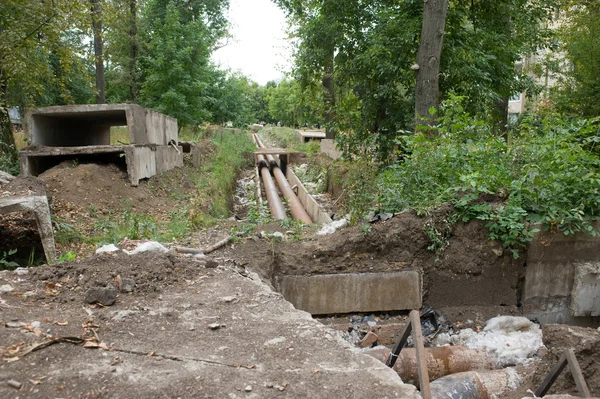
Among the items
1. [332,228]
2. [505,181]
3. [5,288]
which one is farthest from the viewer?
[332,228]

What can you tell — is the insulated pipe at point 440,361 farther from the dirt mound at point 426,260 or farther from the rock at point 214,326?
the rock at point 214,326

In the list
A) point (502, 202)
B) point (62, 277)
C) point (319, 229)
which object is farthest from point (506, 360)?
→ point (62, 277)

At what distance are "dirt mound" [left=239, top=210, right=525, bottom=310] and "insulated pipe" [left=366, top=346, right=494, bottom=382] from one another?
1.20 meters

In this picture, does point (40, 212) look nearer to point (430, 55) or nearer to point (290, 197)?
point (430, 55)

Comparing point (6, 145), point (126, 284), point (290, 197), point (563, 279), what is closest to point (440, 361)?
point (563, 279)

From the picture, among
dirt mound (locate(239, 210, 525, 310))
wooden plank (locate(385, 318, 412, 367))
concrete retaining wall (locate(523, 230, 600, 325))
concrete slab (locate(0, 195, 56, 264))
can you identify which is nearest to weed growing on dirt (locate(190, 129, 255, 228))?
dirt mound (locate(239, 210, 525, 310))

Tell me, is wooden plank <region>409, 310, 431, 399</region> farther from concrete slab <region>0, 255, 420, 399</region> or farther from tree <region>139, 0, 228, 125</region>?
tree <region>139, 0, 228, 125</region>

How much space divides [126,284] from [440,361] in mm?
3229

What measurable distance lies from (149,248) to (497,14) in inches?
377

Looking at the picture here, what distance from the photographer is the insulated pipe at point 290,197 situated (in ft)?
37.6

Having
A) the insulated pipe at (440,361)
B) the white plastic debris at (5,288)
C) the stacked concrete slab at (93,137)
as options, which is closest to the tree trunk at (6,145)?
the stacked concrete slab at (93,137)

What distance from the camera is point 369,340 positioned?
5453 millimetres

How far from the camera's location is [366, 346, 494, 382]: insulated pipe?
4.61 m

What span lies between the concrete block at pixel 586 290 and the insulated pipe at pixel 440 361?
181 centimetres
